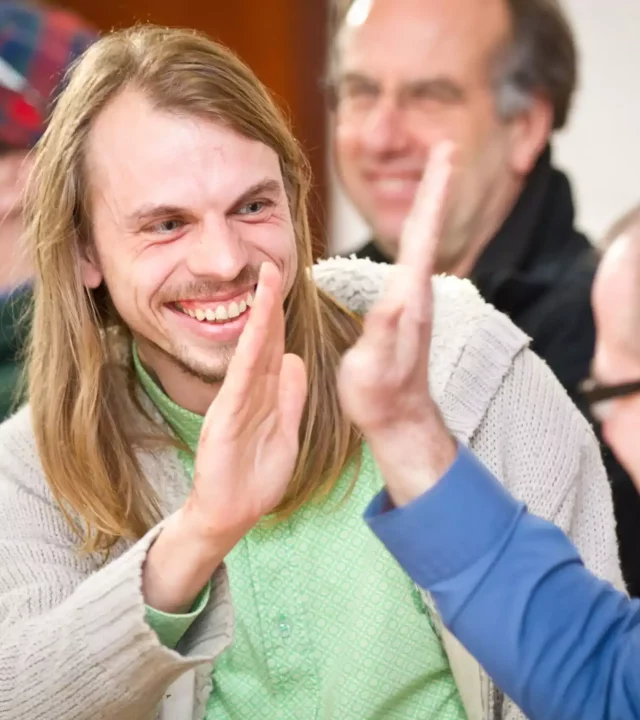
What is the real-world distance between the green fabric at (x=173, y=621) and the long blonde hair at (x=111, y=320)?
20cm

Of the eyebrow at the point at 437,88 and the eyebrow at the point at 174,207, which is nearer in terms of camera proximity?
the eyebrow at the point at 174,207

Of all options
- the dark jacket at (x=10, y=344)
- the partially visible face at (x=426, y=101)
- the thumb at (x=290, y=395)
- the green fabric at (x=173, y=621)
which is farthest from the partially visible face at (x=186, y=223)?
the partially visible face at (x=426, y=101)

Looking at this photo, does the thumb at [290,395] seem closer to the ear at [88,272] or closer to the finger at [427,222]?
the finger at [427,222]

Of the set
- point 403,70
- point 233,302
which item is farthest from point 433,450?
point 403,70

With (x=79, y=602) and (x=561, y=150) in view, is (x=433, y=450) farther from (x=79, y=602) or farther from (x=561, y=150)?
(x=561, y=150)

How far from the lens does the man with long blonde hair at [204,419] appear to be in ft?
4.12

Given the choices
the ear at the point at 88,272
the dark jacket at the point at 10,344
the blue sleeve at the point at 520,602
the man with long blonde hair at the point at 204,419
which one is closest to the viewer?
the blue sleeve at the point at 520,602

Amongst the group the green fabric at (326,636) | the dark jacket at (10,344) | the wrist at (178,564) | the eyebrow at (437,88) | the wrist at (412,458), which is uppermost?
the eyebrow at (437,88)

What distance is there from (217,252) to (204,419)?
0.60 ft

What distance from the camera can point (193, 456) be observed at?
1.43 m

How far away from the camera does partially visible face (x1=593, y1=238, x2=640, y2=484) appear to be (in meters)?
0.93

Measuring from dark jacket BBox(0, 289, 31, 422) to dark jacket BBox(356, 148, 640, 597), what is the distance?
0.74 metres

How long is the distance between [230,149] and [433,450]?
0.48 meters

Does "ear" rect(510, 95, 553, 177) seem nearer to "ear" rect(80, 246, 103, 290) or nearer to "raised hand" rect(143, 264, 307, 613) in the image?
"ear" rect(80, 246, 103, 290)
